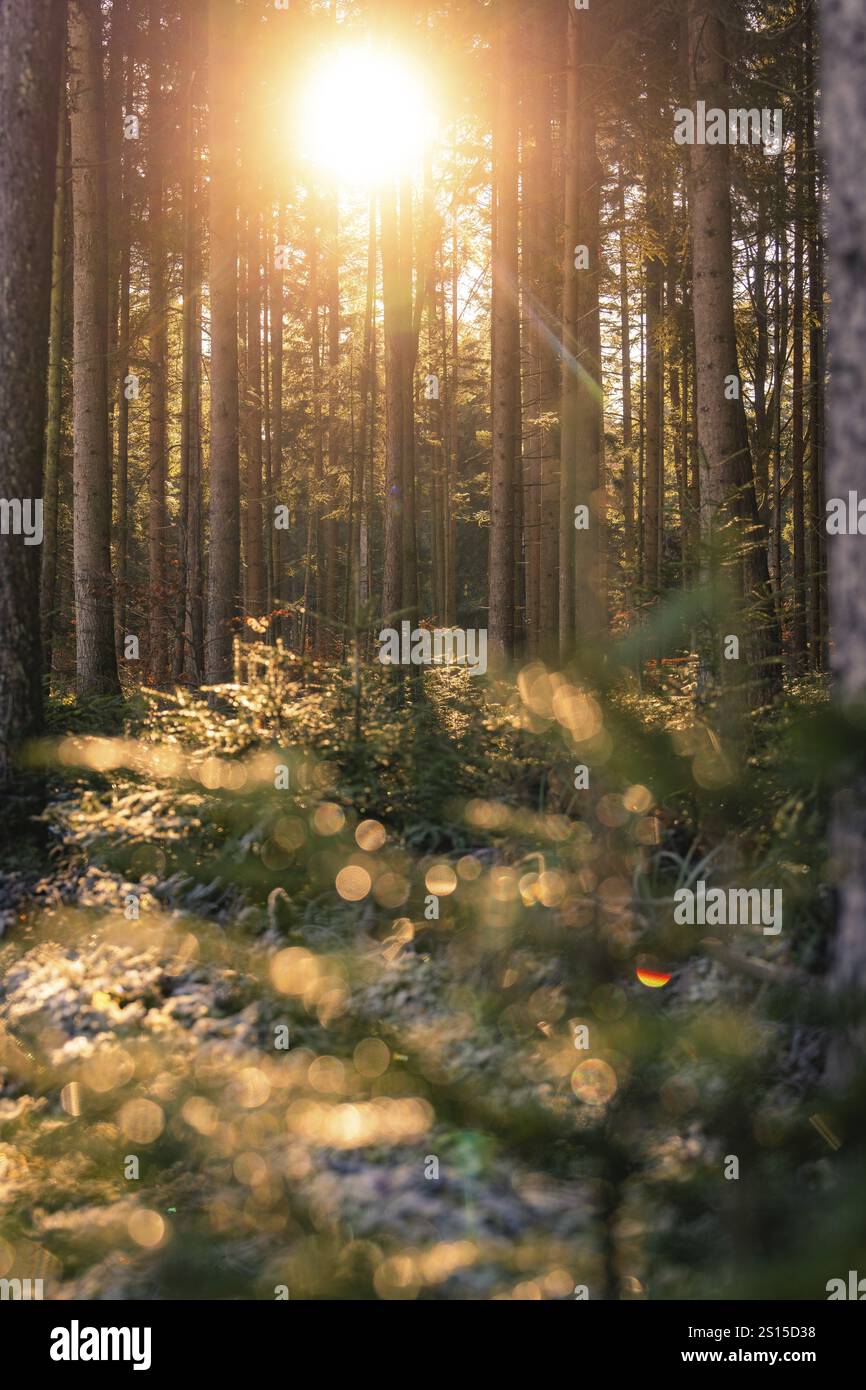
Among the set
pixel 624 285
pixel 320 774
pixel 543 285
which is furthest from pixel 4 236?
pixel 624 285

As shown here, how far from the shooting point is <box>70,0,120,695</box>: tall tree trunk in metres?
12.4

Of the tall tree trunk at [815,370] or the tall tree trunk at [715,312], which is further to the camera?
the tall tree trunk at [815,370]

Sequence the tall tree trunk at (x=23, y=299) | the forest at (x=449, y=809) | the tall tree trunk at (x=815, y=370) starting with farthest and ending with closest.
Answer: the tall tree trunk at (x=815, y=370), the tall tree trunk at (x=23, y=299), the forest at (x=449, y=809)

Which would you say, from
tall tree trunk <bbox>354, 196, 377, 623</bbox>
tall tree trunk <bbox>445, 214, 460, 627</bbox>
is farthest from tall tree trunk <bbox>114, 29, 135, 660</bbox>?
tall tree trunk <bbox>445, 214, 460, 627</bbox>

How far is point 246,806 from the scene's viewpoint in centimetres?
620

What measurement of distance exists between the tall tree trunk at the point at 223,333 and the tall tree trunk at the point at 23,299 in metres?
4.80

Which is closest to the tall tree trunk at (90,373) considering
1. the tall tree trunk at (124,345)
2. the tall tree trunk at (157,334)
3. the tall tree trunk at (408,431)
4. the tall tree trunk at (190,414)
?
the tall tree trunk at (124,345)

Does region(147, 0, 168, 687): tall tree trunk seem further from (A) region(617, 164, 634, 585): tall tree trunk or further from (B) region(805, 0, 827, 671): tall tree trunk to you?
(B) region(805, 0, 827, 671): tall tree trunk

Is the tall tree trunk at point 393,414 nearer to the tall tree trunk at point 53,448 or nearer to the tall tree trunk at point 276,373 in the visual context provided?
the tall tree trunk at point 53,448

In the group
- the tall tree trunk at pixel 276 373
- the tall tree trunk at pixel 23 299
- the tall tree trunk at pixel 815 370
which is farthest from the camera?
the tall tree trunk at pixel 276 373

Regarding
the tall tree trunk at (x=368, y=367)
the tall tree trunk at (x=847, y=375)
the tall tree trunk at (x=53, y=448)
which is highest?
the tall tree trunk at (x=368, y=367)

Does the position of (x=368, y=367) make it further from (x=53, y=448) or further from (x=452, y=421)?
(x=53, y=448)

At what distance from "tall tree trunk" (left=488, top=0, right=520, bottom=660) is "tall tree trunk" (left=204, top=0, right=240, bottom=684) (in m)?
3.51

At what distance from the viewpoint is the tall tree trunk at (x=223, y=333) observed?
12414 millimetres
